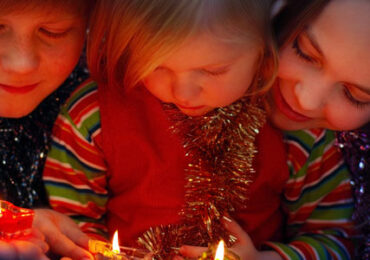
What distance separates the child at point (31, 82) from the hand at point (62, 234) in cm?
2

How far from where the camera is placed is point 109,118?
3.82 ft

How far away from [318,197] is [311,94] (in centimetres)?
35

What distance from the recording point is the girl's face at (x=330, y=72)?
0.90 metres

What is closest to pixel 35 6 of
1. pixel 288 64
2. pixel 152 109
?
pixel 152 109

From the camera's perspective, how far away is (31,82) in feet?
3.36

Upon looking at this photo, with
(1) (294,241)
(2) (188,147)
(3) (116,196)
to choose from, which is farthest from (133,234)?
(1) (294,241)

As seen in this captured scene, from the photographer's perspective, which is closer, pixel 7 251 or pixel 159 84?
pixel 7 251

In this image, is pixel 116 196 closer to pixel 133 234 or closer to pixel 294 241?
pixel 133 234

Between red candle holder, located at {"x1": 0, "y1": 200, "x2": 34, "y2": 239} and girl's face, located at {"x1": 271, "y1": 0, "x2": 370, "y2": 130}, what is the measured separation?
532 millimetres

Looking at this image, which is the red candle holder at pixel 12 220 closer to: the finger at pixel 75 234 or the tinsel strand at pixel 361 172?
the finger at pixel 75 234

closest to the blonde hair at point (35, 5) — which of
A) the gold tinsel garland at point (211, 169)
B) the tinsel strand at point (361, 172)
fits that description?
the gold tinsel garland at point (211, 169)

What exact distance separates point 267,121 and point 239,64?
25 centimetres

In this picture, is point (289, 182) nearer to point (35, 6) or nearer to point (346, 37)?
point (346, 37)

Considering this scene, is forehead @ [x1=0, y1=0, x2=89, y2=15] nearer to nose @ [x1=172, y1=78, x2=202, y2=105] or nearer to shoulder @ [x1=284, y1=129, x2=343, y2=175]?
nose @ [x1=172, y1=78, x2=202, y2=105]
